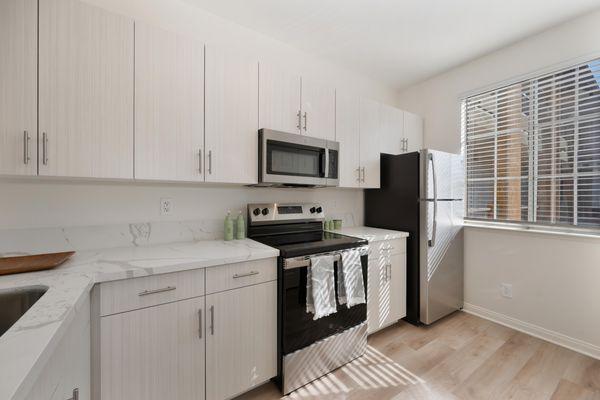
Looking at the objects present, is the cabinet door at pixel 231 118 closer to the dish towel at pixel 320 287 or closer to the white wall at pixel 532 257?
the dish towel at pixel 320 287

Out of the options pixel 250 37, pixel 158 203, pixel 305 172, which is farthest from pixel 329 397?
A: pixel 250 37

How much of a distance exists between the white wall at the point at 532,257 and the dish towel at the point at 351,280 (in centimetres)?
155

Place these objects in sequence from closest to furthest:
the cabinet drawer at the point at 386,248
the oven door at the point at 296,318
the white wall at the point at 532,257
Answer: the oven door at the point at 296,318, the white wall at the point at 532,257, the cabinet drawer at the point at 386,248

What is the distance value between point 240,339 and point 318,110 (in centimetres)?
178

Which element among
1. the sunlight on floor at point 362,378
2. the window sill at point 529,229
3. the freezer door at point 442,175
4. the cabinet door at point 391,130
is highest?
the cabinet door at point 391,130

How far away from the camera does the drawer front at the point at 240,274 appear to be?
1471 millimetres

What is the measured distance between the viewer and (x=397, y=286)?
2479mm

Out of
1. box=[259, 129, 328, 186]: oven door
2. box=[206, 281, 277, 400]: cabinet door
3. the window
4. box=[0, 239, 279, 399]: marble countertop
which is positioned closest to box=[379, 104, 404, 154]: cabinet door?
Result: the window

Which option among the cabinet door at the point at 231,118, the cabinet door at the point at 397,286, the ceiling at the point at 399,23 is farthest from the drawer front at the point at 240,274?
the ceiling at the point at 399,23

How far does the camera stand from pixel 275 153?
196cm

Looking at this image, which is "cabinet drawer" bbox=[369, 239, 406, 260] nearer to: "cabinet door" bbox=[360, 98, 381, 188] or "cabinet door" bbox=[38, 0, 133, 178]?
"cabinet door" bbox=[360, 98, 381, 188]

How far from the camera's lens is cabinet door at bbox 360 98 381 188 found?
2590 mm

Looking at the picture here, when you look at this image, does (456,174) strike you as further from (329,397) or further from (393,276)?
(329,397)

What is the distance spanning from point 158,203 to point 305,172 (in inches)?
42.6
